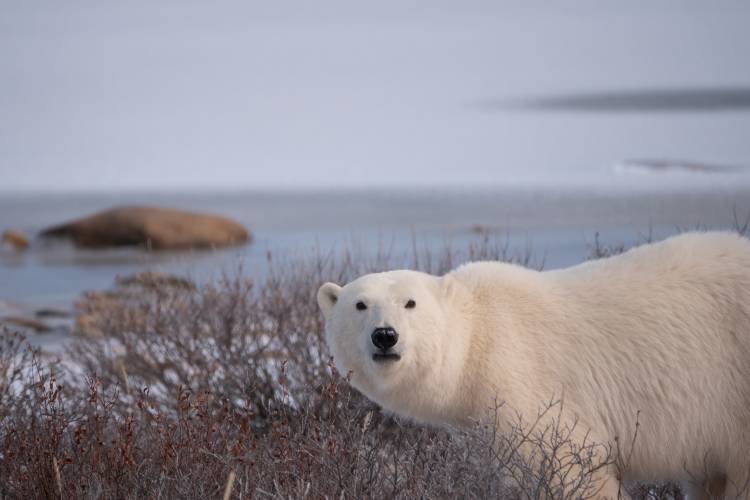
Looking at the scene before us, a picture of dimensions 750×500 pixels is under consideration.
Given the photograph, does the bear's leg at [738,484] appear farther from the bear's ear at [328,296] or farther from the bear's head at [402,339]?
the bear's ear at [328,296]

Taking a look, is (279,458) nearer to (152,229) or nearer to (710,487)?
(710,487)

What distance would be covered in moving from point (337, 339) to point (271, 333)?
2.05 m

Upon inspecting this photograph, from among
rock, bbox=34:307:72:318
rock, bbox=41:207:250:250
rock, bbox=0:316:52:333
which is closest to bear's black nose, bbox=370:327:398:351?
rock, bbox=0:316:52:333

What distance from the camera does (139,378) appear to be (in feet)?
19.0

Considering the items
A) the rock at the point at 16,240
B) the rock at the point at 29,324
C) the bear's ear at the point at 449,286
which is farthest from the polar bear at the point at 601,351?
the rock at the point at 16,240

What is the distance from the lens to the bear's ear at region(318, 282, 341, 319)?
3.52m

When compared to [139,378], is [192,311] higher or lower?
higher

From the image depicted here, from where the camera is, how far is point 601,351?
3.36m

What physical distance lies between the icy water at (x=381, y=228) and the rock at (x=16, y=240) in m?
0.39

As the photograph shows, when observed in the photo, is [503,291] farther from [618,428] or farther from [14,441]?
[14,441]

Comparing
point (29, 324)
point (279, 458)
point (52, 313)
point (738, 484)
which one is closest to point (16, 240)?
point (52, 313)

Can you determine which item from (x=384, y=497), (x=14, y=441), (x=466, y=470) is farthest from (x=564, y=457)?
(x=14, y=441)

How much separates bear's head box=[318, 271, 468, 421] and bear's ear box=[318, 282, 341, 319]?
0.09 m

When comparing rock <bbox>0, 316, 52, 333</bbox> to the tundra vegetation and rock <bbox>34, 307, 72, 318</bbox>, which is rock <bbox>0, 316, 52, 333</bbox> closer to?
rock <bbox>34, 307, 72, 318</bbox>
